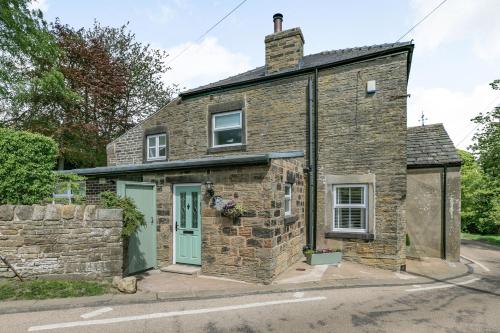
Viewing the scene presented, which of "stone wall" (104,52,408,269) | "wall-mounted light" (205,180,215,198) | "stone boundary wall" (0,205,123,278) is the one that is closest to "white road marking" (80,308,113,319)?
"stone boundary wall" (0,205,123,278)

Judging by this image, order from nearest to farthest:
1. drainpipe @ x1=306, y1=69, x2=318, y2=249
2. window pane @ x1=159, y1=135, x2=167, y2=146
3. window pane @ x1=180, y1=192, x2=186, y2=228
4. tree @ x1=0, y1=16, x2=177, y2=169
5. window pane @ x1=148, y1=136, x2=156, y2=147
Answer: window pane @ x1=180, y1=192, x2=186, y2=228 → drainpipe @ x1=306, y1=69, x2=318, y2=249 → window pane @ x1=159, y1=135, x2=167, y2=146 → window pane @ x1=148, y1=136, x2=156, y2=147 → tree @ x1=0, y1=16, x2=177, y2=169

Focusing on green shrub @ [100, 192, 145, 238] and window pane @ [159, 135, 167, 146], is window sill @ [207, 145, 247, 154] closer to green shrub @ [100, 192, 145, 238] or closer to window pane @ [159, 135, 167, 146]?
window pane @ [159, 135, 167, 146]

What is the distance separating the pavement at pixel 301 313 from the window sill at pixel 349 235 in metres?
2.03

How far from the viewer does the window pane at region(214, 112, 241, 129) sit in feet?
36.8

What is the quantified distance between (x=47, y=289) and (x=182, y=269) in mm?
3131

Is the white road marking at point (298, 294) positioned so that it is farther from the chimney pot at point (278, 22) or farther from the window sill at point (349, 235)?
the chimney pot at point (278, 22)

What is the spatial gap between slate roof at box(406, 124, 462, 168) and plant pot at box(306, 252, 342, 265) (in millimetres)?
4857

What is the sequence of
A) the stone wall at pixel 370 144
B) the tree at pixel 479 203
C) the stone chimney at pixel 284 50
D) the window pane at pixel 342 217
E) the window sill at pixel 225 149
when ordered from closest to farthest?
the stone wall at pixel 370 144
the window pane at pixel 342 217
the window sill at pixel 225 149
the stone chimney at pixel 284 50
the tree at pixel 479 203

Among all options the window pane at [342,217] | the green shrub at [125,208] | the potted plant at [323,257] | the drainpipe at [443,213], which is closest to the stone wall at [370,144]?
the window pane at [342,217]

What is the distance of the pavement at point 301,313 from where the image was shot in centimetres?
445

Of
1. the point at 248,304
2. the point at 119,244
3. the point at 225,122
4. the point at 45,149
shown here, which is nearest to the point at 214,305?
the point at 248,304

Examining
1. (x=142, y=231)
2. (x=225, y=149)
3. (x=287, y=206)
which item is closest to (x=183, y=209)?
(x=142, y=231)

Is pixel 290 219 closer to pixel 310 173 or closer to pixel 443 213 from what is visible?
pixel 310 173

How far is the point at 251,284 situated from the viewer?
682 cm
